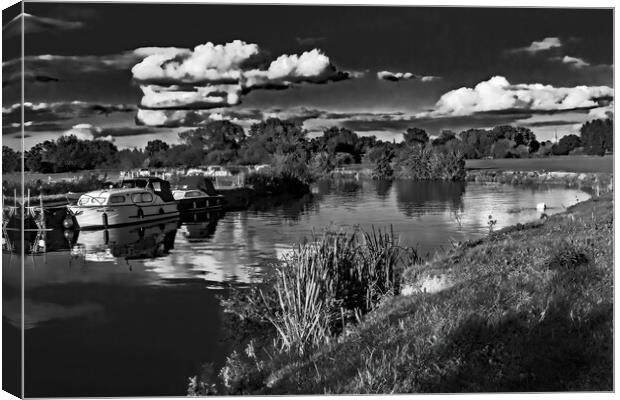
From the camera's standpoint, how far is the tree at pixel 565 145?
9805mm

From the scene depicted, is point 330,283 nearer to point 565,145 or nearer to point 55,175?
point 55,175

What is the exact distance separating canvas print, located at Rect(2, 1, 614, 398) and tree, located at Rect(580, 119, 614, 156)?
3 cm

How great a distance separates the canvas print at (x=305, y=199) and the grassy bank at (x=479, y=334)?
0.03 metres

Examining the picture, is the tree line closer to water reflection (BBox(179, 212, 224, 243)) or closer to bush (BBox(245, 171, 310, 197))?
bush (BBox(245, 171, 310, 197))

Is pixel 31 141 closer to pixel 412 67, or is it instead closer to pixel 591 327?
pixel 412 67

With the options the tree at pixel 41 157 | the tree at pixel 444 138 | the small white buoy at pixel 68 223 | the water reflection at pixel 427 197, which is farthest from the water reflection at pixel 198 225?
the tree at pixel 444 138

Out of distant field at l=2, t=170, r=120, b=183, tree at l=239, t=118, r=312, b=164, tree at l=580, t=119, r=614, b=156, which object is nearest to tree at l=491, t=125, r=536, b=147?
tree at l=580, t=119, r=614, b=156

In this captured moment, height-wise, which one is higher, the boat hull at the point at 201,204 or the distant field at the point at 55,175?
the distant field at the point at 55,175

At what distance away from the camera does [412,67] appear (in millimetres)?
9273

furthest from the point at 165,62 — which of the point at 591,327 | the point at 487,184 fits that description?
the point at 591,327

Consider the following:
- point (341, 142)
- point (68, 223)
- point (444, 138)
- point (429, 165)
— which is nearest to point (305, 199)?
point (341, 142)

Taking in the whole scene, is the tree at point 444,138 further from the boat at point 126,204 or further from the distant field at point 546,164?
the boat at point 126,204

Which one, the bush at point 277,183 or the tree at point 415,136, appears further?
the bush at point 277,183

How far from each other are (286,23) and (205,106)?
1314 mm
